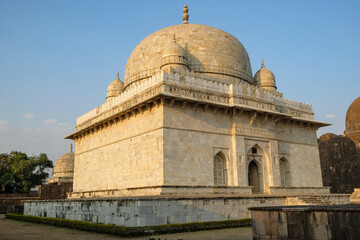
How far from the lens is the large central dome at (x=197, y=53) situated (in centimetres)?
2203

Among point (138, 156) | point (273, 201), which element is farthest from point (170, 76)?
point (273, 201)

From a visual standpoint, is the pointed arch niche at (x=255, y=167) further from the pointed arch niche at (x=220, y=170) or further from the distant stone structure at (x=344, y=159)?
the distant stone structure at (x=344, y=159)

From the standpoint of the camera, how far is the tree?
131 feet

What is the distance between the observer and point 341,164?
2989cm

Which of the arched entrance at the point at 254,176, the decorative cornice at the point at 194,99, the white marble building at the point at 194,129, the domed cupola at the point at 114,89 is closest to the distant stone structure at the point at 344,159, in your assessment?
the white marble building at the point at 194,129

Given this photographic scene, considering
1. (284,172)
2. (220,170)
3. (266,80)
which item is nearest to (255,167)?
(284,172)

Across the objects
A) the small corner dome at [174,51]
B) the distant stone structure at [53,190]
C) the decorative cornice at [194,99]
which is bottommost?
the distant stone structure at [53,190]

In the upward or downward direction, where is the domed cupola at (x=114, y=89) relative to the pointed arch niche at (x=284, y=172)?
upward

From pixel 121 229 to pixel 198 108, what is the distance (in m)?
8.86

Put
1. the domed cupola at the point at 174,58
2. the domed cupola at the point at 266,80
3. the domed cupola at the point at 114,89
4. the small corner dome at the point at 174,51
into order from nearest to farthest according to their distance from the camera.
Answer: the domed cupola at the point at 174,58, the small corner dome at the point at 174,51, the domed cupola at the point at 266,80, the domed cupola at the point at 114,89

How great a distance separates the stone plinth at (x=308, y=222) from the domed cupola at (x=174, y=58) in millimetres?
13317

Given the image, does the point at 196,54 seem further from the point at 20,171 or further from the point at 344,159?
the point at 20,171

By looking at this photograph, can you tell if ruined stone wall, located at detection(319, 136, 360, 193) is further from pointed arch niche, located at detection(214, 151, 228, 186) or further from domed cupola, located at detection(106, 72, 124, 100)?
domed cupola, located at detection(106, 72, 124, 100)

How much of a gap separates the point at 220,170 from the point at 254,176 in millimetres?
3271
